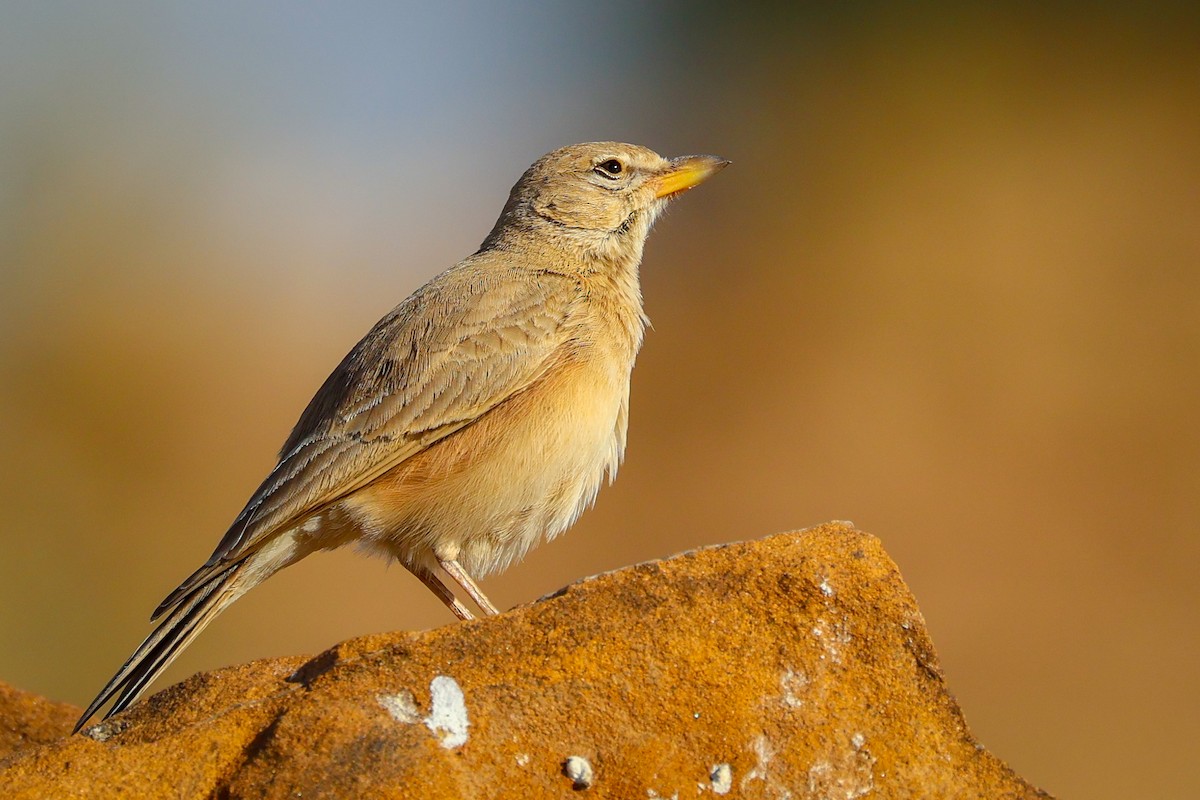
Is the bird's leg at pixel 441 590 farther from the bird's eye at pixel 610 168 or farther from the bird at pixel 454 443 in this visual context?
the bird's eye at pixel 610 168

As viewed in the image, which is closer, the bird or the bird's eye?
the bird

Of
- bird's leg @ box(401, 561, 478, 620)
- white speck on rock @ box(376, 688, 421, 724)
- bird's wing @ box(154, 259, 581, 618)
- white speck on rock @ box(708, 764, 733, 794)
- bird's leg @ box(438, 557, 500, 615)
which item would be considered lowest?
bird's leg @ box(401, 561, 478, 620)

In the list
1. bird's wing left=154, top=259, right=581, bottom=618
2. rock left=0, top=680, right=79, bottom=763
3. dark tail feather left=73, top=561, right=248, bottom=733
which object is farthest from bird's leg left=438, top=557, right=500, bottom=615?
rock left=0, top=680, right=79, bottom=763

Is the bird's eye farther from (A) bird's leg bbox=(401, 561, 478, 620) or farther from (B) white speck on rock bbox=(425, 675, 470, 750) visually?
(B) white speck on rock bbox=(425, 675, 470, 750)

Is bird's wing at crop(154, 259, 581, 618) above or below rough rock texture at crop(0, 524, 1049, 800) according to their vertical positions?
above

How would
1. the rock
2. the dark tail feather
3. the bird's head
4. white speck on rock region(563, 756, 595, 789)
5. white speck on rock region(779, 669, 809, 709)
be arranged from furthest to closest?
the bird's head, the rock, the dark tail feather, white speck on rock region(779, 669, 809, 709), white speck on rock region(563, 756, 595, 789)

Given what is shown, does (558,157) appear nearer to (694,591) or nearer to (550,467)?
(550,467)

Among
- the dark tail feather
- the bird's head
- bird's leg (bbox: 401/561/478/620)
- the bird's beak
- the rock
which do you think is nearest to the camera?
the dark tail feather

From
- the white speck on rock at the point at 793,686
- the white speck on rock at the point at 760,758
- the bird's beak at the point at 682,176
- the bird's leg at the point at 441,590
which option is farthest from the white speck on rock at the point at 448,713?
the bird's beak at the point at 682,176
